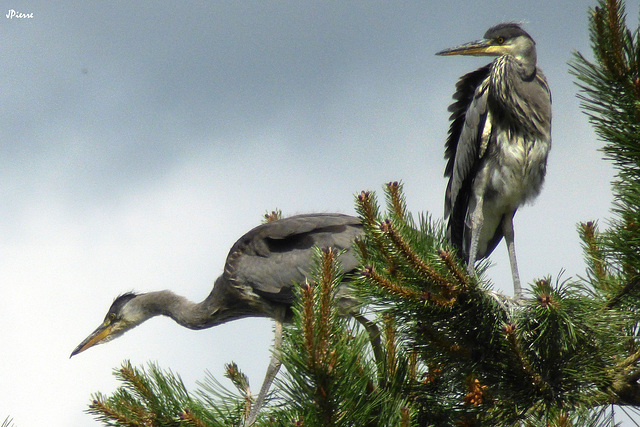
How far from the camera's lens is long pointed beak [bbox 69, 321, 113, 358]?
21.7ft

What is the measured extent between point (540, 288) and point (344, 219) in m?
2.70

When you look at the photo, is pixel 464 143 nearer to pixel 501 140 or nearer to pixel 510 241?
pixel 501 140

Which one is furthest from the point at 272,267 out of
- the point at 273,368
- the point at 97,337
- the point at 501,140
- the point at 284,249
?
the point at 97,337

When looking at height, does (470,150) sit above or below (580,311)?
above

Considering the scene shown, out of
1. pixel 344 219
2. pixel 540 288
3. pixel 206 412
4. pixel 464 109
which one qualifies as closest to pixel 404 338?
pixel 540 288

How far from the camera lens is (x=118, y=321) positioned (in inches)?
260

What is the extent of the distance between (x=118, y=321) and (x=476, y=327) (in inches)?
176

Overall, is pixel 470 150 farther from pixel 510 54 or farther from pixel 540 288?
pixel 540 288

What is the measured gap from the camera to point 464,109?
5.65m

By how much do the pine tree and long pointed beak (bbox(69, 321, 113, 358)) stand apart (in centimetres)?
363

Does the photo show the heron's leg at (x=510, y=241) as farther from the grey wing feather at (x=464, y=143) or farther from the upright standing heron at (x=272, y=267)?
the upright standing heron at (x=272, y=267)

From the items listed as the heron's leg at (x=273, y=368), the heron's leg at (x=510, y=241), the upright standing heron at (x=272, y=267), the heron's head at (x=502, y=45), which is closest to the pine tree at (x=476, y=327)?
the heron's leg at (x=273, y=368)

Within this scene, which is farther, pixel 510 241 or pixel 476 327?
pixel 510 241

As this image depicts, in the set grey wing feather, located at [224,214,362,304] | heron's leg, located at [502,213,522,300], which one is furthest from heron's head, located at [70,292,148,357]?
heron's leg, located at [502,213,522,300]
